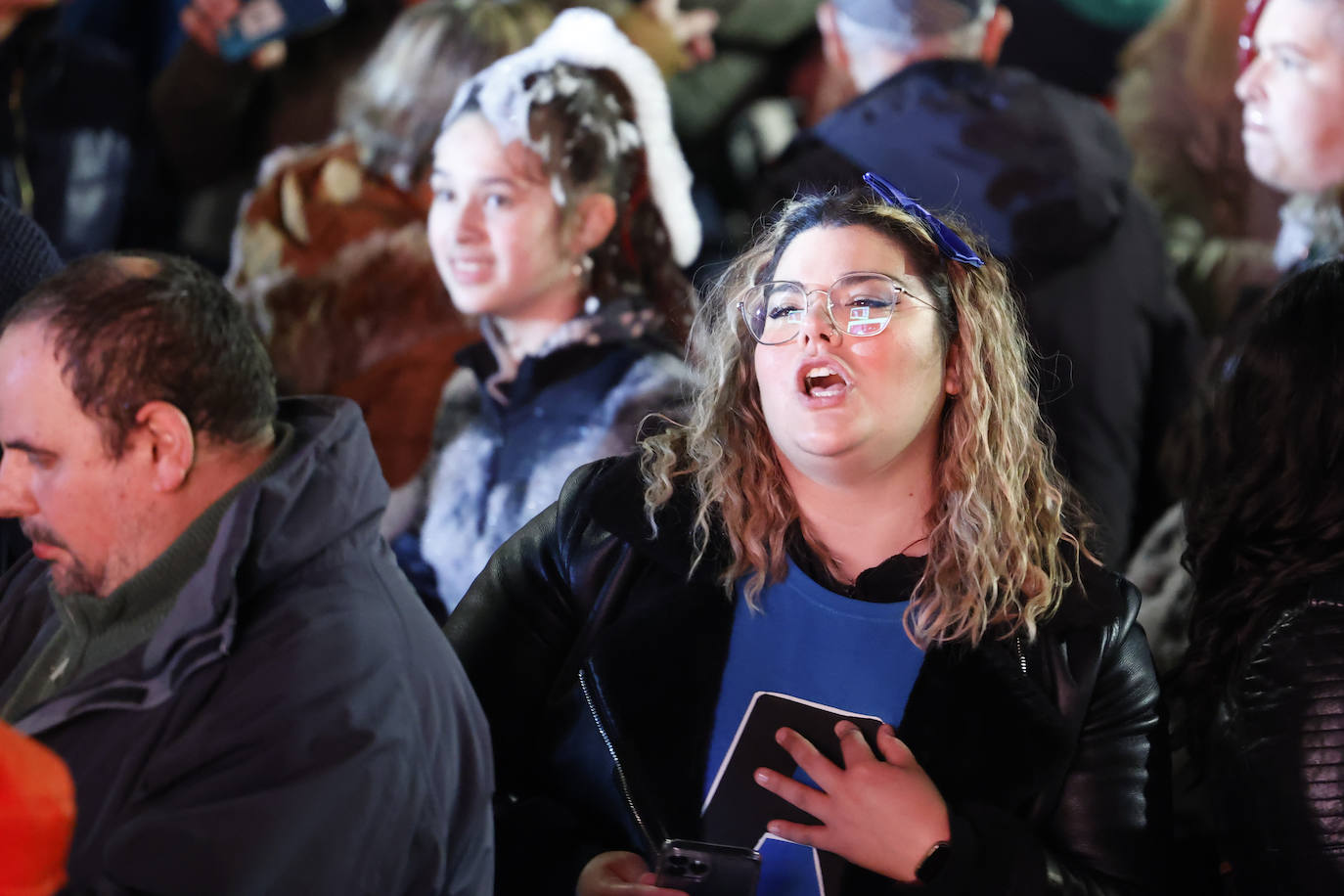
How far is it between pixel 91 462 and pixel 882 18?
1.83m

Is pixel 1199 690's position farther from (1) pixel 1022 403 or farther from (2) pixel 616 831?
(2) pixel 616 831

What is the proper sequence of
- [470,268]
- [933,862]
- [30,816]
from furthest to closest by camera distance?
[470,268]
[933,862]
[30,816]

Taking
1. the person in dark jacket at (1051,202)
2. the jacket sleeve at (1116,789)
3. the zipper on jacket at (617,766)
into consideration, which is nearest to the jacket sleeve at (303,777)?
the zipper on jacket at (617,766)

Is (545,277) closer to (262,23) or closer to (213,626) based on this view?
(262,23)

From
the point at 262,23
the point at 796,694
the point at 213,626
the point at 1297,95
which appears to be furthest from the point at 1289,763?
the point at 262,23

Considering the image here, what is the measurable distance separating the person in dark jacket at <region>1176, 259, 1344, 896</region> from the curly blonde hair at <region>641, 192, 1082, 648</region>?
0.23 m

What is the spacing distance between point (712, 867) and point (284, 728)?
51 cm

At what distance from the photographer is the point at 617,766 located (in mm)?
1610

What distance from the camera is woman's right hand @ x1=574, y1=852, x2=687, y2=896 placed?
4.90 feet

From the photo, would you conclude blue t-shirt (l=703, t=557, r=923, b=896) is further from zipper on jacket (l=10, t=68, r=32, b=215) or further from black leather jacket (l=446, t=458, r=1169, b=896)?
zipper on jacket (l=10, t=68, r=32, b=215)

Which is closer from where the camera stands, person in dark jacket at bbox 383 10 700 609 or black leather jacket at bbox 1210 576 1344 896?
black leather jacket at bbox 1210 576 1344 896

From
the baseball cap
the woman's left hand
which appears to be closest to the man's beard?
the woman's left hand

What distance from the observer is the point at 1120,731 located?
5.19 feet

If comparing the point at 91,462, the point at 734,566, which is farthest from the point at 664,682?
the point at 91,462
